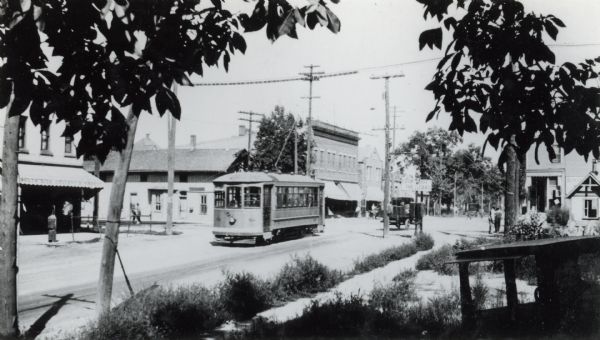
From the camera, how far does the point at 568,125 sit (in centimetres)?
386

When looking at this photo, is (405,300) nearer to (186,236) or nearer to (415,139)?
(186,236)

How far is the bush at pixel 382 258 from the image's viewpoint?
14.7 m

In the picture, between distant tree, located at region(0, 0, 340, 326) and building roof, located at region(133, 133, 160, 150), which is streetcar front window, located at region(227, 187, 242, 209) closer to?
distant tree, located at region(0, 0, 340, 326)

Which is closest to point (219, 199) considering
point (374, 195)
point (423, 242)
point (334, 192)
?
point (423, 242)

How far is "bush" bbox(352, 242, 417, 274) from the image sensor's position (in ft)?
48.1

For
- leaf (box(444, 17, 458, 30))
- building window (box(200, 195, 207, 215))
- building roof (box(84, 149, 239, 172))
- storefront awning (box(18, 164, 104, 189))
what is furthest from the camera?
building window (box(200, 195, 207, 215))

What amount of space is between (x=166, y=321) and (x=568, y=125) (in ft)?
19.5

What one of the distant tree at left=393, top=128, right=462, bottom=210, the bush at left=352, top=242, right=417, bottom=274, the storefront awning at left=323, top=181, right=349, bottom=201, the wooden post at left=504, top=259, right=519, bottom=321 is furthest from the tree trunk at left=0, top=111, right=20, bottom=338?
the distant tree at left=393, top=128, right=462, bottom=210

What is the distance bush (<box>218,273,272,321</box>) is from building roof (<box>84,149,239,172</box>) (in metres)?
33.0

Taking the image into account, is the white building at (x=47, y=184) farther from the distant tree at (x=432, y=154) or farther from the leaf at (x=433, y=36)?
the distant tree at (x=432, y=154)

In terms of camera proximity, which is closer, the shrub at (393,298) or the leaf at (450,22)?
the leaf at (450,22)

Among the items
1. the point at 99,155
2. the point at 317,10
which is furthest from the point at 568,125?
the point at 99,155

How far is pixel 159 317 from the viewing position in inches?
298

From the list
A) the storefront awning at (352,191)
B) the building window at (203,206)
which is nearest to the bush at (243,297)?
the building window at (203,206)
